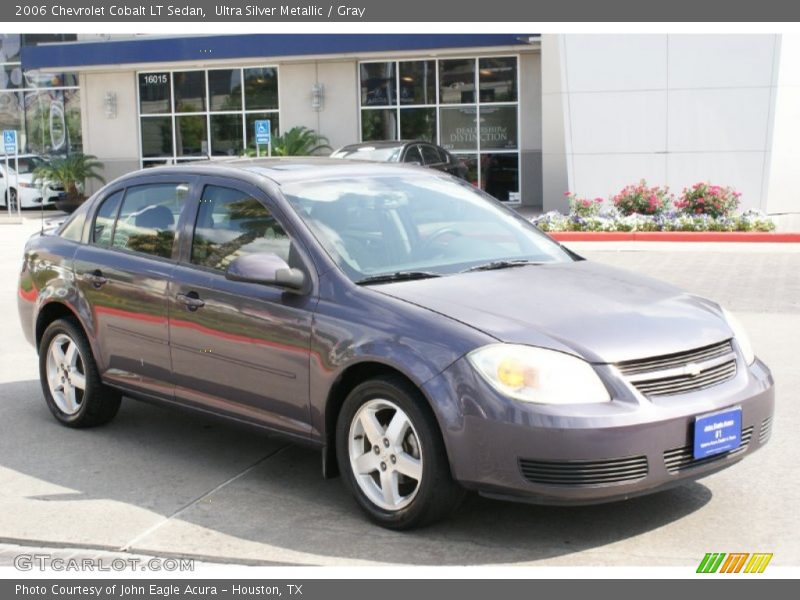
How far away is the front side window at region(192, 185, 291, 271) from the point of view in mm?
5867

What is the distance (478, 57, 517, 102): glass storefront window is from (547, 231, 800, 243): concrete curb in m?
9.06

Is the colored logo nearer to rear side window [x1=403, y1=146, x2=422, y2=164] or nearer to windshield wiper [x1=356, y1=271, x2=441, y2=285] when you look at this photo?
windshield wiper [x1=356, y1=271, x2=441, y2=285]

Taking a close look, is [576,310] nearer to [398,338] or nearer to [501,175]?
[398,338]

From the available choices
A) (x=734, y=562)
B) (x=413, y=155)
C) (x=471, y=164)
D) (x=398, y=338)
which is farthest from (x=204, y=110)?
(x=734, y=562)

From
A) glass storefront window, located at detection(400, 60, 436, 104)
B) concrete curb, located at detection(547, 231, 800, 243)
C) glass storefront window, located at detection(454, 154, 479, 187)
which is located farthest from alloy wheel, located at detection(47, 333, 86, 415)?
glass storefront window, located at detection(400, 60, 436, 104)

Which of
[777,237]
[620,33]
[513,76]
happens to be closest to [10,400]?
[777,237]

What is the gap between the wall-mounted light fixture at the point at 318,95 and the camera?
93.4 ft

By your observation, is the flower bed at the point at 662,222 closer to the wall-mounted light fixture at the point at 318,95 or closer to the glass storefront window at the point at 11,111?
the wall-mounted light fixture at the point at 318,95

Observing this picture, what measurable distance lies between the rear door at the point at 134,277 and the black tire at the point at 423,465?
1.56 meters

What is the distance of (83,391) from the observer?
7.07 meters

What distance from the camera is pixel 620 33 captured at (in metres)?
20.3

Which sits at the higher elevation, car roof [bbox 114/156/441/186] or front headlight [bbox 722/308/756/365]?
car roof [bbox 114/156/441/186]

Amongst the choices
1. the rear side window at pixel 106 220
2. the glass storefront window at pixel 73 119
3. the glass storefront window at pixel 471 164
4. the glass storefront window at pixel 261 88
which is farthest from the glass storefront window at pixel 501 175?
the rear side window at pixel 106 220

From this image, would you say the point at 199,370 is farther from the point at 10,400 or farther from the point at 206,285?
the point at 10,400
